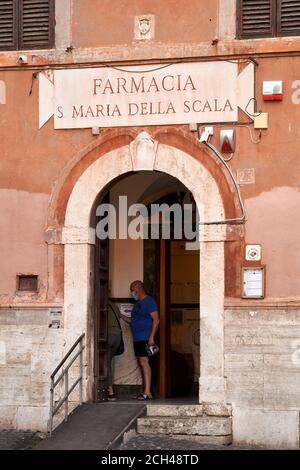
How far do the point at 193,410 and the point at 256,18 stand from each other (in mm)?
4839

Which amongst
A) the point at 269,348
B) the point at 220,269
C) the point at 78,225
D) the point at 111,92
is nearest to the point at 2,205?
the point at 78,225

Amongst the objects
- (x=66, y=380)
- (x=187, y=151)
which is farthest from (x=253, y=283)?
(x=66, y=380)

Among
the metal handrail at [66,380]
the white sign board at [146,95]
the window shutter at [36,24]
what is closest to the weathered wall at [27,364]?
the metal handrail at [66,380]

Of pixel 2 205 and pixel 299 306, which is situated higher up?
pixel 2 205

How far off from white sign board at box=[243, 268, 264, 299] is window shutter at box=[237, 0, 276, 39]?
288 cm

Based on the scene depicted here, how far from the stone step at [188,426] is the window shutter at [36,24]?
16.1 feet

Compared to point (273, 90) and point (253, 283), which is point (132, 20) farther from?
point (253, 283)

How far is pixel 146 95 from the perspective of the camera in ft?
46.5

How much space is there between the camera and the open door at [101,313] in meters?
14.5

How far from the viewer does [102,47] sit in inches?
563

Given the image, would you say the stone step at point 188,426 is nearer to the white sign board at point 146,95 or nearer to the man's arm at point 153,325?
the man's arm at point 153,325

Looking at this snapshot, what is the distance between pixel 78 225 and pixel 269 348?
9.31 ft

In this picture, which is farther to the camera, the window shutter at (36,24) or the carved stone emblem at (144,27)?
the window shutter at (36,24)
